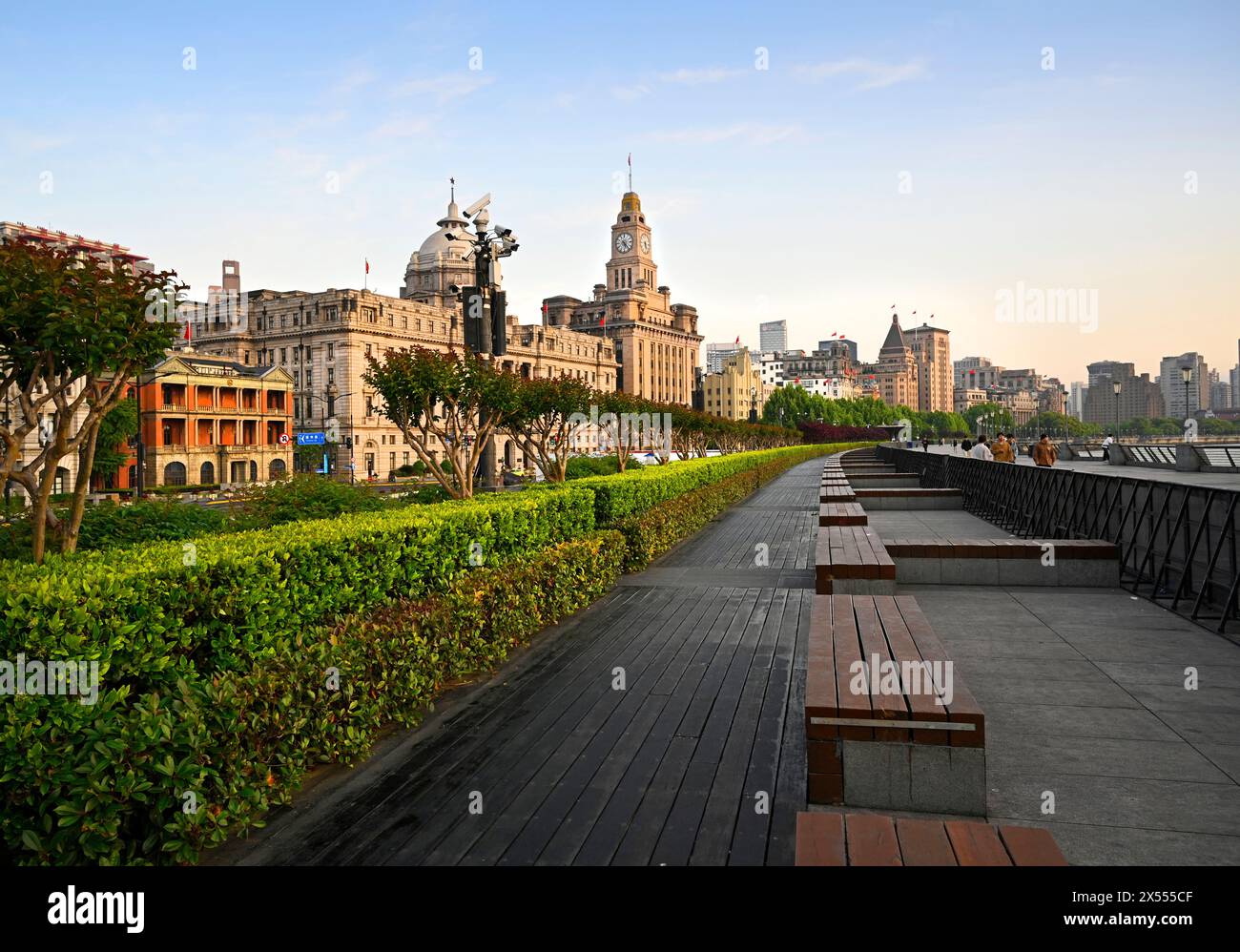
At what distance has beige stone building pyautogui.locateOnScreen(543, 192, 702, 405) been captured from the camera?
518 feet

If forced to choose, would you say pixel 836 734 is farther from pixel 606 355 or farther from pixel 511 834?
pixel 606 355

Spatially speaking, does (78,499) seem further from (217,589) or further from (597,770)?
(597,770)

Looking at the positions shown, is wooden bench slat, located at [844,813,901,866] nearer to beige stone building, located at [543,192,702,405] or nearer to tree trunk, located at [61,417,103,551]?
tree trunk, located at [61,417,103,551]

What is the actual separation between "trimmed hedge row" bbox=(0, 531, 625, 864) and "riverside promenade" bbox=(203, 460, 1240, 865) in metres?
0.27

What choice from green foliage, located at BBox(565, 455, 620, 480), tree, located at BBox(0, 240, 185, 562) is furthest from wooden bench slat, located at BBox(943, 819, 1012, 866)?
green foliage, located at BBox(565, 455, 620, 480)

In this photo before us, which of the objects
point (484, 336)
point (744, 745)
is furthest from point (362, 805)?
point (484, 336)

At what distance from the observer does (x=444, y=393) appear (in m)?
15.3

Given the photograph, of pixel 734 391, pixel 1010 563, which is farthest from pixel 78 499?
pixel 734 391

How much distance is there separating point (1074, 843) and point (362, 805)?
12.7 ft

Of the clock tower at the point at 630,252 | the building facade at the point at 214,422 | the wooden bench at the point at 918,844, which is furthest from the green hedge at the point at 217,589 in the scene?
the clock tower at the point at 630,252

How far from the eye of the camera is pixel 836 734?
14.6 feet

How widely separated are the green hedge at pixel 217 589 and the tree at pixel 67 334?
1844 millimetres

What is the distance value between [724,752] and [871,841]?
2.19 metres
